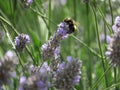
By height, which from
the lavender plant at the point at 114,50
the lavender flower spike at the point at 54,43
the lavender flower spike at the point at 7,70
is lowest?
the lavender flower spike at the point at 7,70

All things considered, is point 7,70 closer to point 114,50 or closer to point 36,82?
point 36,82

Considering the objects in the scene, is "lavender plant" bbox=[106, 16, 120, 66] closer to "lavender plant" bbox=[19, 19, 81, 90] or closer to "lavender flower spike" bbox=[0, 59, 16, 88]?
"lavender plant" bbox=[19, 19, 81, 90]

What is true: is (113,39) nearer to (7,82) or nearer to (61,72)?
(61,72)

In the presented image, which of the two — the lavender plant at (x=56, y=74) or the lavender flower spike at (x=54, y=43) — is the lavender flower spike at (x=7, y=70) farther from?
the lavender flower spike at (x=54, y=43)

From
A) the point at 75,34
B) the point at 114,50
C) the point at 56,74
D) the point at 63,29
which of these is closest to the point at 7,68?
the point at 56,74

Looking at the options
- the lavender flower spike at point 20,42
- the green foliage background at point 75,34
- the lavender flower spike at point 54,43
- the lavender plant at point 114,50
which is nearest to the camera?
the lavender plant at point 114,50

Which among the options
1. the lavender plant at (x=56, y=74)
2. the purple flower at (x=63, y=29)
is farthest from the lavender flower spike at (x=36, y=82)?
the purple flower at (x=63, y=29)

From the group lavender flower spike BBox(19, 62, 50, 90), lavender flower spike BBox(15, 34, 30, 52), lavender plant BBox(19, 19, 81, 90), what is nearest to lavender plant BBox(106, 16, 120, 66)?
lavender plant BBox(19, 19, 81, 90)

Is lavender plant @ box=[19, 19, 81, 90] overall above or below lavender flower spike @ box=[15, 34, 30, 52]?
below
